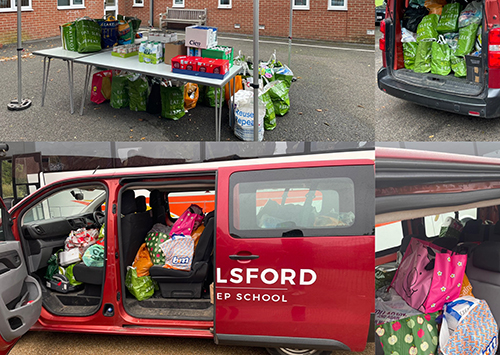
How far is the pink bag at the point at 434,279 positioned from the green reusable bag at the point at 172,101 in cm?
381

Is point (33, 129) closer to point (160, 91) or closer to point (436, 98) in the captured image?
point (160, 91)

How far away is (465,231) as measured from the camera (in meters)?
2.58

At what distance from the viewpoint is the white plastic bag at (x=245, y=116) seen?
4.56 m

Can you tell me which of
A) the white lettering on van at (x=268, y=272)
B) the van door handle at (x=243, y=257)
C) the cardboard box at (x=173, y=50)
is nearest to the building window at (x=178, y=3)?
the cardboard box at (x=173, y=50)

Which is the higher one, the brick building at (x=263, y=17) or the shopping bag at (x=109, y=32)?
the brick building at (x=263, y=17)

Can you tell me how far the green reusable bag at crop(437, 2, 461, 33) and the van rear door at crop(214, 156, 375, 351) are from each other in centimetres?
283

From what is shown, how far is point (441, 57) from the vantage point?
4.13m

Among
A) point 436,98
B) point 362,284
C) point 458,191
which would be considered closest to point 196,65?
point 436,98

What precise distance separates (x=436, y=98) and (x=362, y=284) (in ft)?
8.01

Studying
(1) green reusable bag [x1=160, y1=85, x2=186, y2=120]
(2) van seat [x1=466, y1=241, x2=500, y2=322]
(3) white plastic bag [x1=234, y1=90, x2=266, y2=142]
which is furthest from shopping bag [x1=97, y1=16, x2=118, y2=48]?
(2) van seat [x1=466, y1=241, x2=500, y2=322]

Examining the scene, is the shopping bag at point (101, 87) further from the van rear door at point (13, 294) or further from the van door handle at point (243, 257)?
the van door handle at point (243, 257)

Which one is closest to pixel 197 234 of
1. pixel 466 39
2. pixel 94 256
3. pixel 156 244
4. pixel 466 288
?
pixel 156 244

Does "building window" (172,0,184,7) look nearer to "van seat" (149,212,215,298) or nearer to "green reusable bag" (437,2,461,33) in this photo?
"green reusable bag" (437,2,461,33)

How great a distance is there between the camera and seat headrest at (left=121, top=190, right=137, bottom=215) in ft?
9.02
